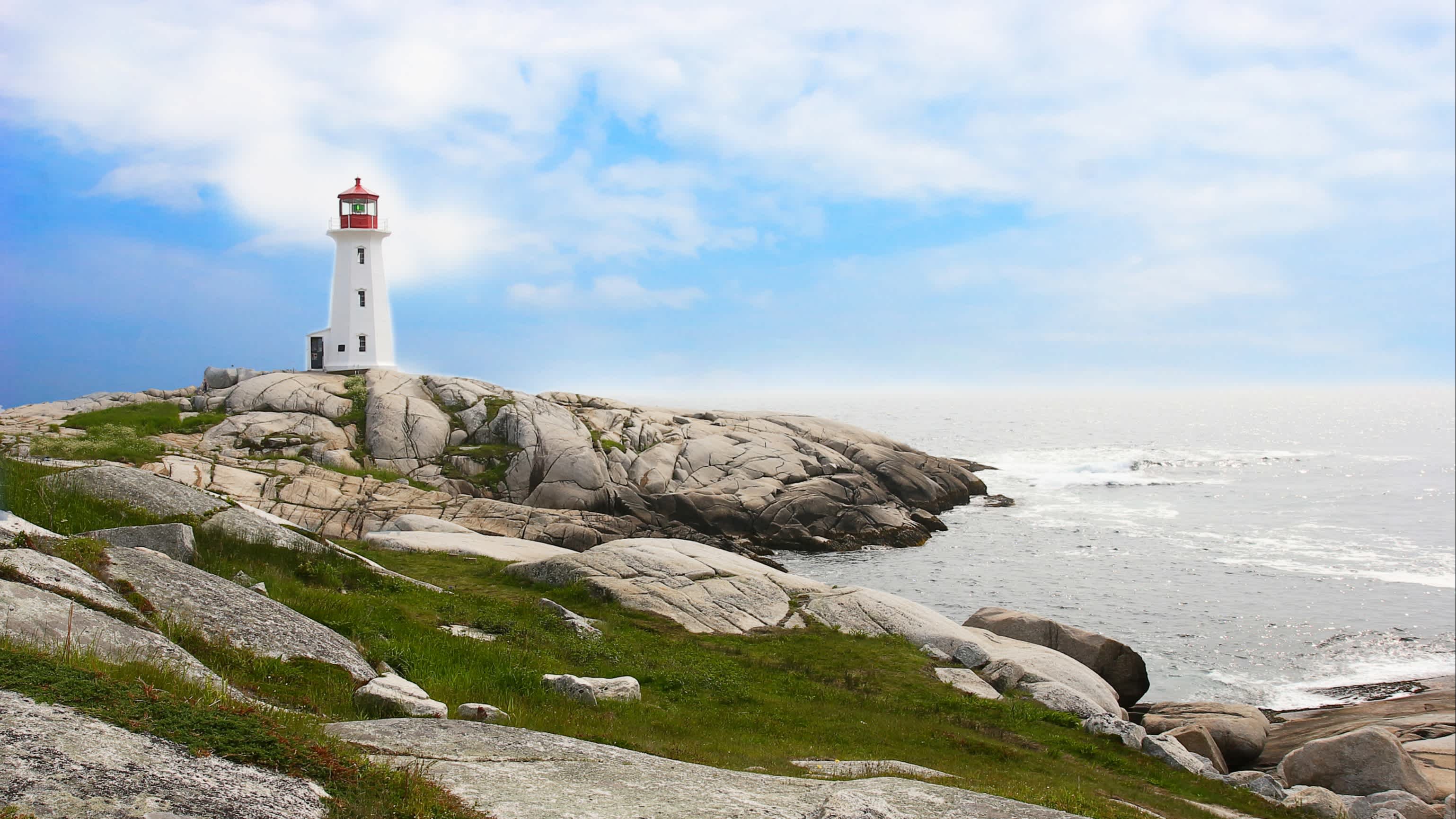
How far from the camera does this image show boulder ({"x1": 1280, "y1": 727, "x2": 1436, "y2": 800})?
21.2 meters

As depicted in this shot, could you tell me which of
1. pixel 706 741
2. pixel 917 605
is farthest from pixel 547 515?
Result: pixel 706 741

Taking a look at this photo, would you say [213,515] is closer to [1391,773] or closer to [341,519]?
[341,519]

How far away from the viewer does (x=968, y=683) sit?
21781mm

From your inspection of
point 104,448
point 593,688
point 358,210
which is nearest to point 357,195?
point 358,210

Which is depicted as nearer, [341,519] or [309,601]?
[309,601]

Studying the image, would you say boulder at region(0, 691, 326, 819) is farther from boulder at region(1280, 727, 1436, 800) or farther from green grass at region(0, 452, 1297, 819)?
boulder at region(1280, 727, 1436, 800)

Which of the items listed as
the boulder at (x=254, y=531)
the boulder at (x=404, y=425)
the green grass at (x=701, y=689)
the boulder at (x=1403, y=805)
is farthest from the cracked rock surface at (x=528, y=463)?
the boulder at (x=1403, y=805)

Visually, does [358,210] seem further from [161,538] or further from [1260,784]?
[1260,784]

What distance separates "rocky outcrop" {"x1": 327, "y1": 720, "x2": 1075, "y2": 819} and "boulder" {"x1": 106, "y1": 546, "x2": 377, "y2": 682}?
346cm

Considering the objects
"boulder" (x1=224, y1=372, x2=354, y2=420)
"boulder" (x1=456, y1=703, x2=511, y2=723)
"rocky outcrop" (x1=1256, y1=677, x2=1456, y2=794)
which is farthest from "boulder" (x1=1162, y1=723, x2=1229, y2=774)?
"boulder" (x1=224, y1=372, x2=354, y2=420)

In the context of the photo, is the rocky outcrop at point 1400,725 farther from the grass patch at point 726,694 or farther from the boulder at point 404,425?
the boulder at point 404,425

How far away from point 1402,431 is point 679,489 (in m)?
177

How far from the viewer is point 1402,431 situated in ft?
563

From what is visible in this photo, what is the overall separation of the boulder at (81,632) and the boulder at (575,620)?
35.1ft
